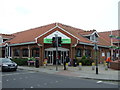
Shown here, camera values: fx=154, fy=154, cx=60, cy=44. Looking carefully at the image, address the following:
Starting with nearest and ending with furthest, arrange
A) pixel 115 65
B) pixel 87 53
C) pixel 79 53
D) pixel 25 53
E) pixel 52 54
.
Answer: pixel 115 65, pixel 52 54, pixel 79 53, pixel 25 53, pixel 87 53

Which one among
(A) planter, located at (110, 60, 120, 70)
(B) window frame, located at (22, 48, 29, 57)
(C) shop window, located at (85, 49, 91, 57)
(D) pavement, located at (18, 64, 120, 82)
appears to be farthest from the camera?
(C) shop window, located at (85, 49, 91, 57)

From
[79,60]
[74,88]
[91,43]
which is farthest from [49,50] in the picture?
[74,88]

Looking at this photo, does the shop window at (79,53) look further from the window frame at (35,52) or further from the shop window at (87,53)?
the window frame at (35,52)

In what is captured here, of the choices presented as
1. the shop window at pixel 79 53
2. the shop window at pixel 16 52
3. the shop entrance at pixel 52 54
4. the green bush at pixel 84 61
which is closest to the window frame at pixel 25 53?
the shop window at pixel 16 52

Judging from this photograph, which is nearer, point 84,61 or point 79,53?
point 84,61

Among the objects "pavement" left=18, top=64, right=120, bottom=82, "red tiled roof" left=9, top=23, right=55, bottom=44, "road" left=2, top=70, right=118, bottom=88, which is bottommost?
"pavement" left=18, top=64, right=120, bottom=82

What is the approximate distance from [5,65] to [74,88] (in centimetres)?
1038

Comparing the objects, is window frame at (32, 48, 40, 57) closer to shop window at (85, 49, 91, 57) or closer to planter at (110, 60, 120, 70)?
shop window at (85, 49, 91, 57)

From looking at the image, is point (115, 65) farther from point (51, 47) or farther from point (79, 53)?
point (51, 47)

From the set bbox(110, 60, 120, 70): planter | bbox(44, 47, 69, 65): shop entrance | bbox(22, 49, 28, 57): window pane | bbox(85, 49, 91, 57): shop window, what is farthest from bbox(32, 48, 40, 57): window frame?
bbox(110, 60, 120, 70): planter

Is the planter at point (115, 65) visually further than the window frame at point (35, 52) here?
No

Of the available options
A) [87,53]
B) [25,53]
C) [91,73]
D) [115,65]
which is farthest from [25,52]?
[115,65]

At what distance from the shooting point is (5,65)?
16.3 metres

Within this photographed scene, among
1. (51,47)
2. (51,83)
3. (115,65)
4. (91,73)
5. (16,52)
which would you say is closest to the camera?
(51,83)
